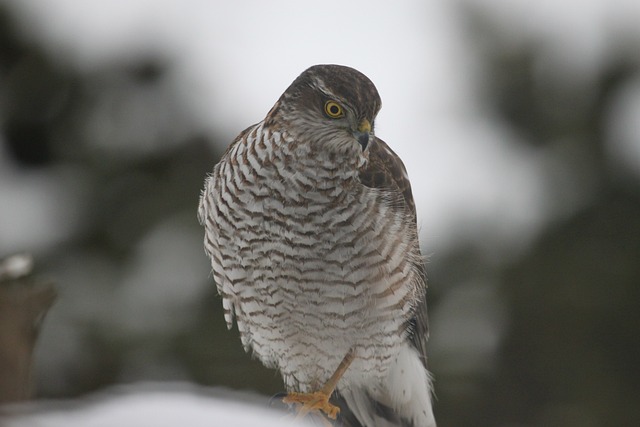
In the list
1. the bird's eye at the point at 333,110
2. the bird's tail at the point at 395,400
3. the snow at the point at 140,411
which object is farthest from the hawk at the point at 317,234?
the snow at the point at 140,411

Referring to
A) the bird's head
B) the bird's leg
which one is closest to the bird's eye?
the bird's head

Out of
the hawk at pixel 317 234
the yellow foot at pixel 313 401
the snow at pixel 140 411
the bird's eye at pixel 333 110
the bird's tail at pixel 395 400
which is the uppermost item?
the bird's eye at pixel 333 110

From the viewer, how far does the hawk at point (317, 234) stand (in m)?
3.46

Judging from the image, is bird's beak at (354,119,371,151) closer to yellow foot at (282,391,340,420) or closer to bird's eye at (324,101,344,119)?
bird's eye at (324,101,344,119)

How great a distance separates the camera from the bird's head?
343 cm

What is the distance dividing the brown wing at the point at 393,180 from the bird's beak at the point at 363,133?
234 millimetres

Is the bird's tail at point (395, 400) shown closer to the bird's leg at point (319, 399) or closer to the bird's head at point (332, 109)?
the bird's leg at point (319, 399)

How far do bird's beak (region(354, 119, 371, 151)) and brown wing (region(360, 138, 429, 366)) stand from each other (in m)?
0.23

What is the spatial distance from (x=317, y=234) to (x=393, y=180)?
1.73 ft

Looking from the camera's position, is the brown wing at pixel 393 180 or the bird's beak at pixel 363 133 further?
the brown wing at pixel 393 180

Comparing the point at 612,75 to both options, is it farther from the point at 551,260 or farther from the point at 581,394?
the point at 581,394

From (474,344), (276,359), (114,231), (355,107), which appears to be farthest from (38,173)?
(355,107)

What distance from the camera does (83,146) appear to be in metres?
8.42

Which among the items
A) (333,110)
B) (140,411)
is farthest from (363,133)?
(140,411)
